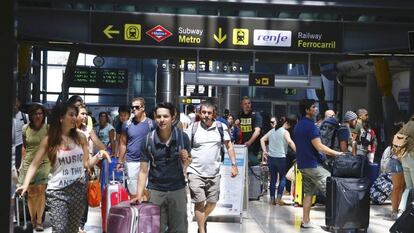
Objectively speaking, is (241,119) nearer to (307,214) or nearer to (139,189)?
(307,214)

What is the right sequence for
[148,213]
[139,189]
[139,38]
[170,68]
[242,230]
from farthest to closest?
[170,68] → [139,38] → [242,230] → [139,189] → [148,213]

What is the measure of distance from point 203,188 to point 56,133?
2505 mm

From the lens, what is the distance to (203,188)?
305 inches

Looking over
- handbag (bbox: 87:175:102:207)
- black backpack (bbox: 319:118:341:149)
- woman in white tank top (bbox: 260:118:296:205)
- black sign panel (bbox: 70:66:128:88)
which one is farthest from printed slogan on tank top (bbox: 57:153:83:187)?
black sign panel (bbox: 70:66:128:88)

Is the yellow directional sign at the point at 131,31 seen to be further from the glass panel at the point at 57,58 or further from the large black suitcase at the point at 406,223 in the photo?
the glass panel at the point at 57,58

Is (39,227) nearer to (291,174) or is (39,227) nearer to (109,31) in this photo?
(291,174)

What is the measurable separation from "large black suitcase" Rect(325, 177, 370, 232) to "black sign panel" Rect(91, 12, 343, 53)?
27.2 ft

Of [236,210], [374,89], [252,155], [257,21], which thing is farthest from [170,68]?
[236,210]

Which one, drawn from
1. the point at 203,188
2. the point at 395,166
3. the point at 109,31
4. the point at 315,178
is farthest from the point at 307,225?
the point at 109,31

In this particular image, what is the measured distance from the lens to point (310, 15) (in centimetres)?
2108

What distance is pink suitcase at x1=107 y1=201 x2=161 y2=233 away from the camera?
5.29 metres

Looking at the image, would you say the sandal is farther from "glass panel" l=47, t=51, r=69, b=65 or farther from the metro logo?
"glass panel" l=47, t=51, r=69, b=65

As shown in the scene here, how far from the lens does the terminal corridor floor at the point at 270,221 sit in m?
9.20

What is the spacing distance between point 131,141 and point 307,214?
2.80 m
